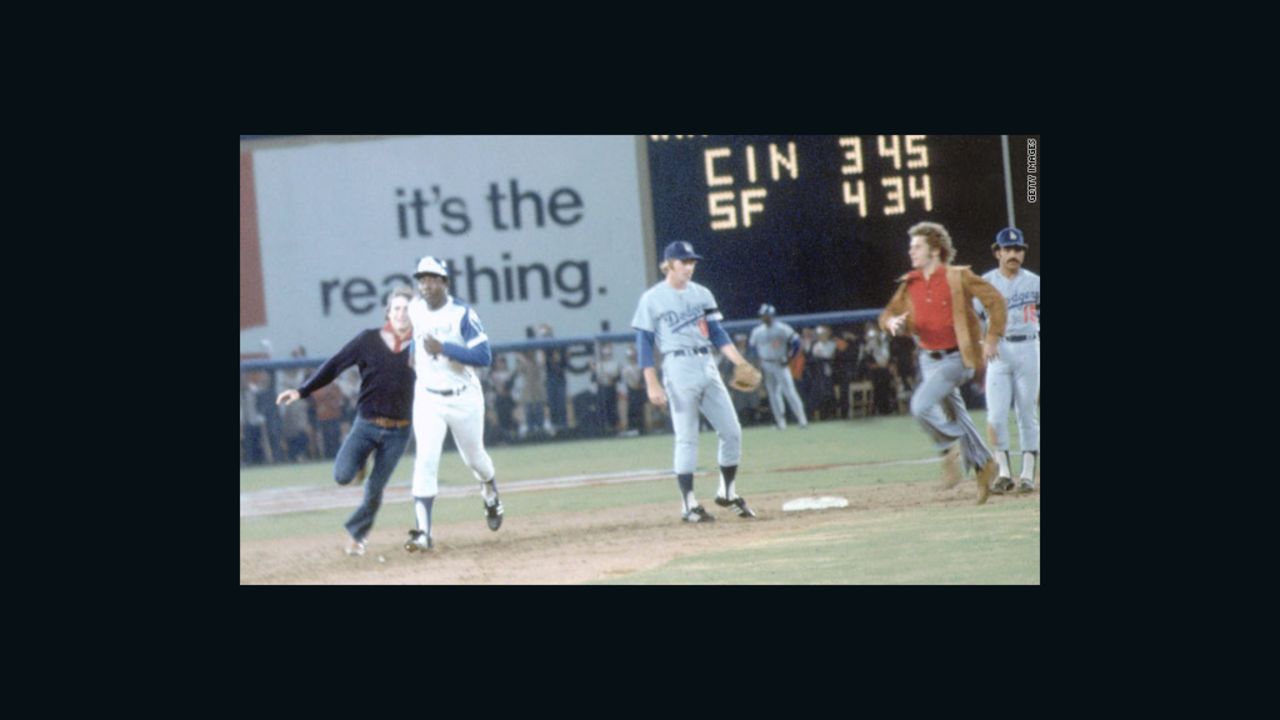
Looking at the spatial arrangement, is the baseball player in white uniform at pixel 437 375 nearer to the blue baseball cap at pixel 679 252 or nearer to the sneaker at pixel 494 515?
the sneaker at pixel 494 515

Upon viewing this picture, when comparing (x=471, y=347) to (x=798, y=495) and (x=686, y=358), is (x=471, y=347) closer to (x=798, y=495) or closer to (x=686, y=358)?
(x=686, y=358)

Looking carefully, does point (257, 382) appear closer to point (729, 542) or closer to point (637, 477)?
point (637, 477)

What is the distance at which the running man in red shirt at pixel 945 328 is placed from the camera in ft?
29.1

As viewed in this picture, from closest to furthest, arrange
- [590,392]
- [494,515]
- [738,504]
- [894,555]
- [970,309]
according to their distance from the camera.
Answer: [894,555] → [970,309] → [738,504] → [494,515] → [590,392]

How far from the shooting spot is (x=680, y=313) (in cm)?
898

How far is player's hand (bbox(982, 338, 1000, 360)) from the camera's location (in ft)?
29.1

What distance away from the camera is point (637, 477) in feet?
30.6

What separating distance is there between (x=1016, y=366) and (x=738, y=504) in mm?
1788

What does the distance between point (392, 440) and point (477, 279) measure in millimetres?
1058

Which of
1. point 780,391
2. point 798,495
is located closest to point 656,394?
point 780,391

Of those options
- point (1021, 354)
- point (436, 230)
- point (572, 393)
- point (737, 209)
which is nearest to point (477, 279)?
point (436, 230)

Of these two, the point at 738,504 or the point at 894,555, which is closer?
the point at 894,555

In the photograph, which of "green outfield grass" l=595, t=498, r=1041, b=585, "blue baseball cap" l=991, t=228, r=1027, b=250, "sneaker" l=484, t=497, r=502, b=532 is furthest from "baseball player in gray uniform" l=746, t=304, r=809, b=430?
"sneaker" l=484, t=497, r=502, b=532

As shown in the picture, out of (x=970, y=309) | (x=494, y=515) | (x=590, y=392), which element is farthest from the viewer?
(x=590, y=392)
